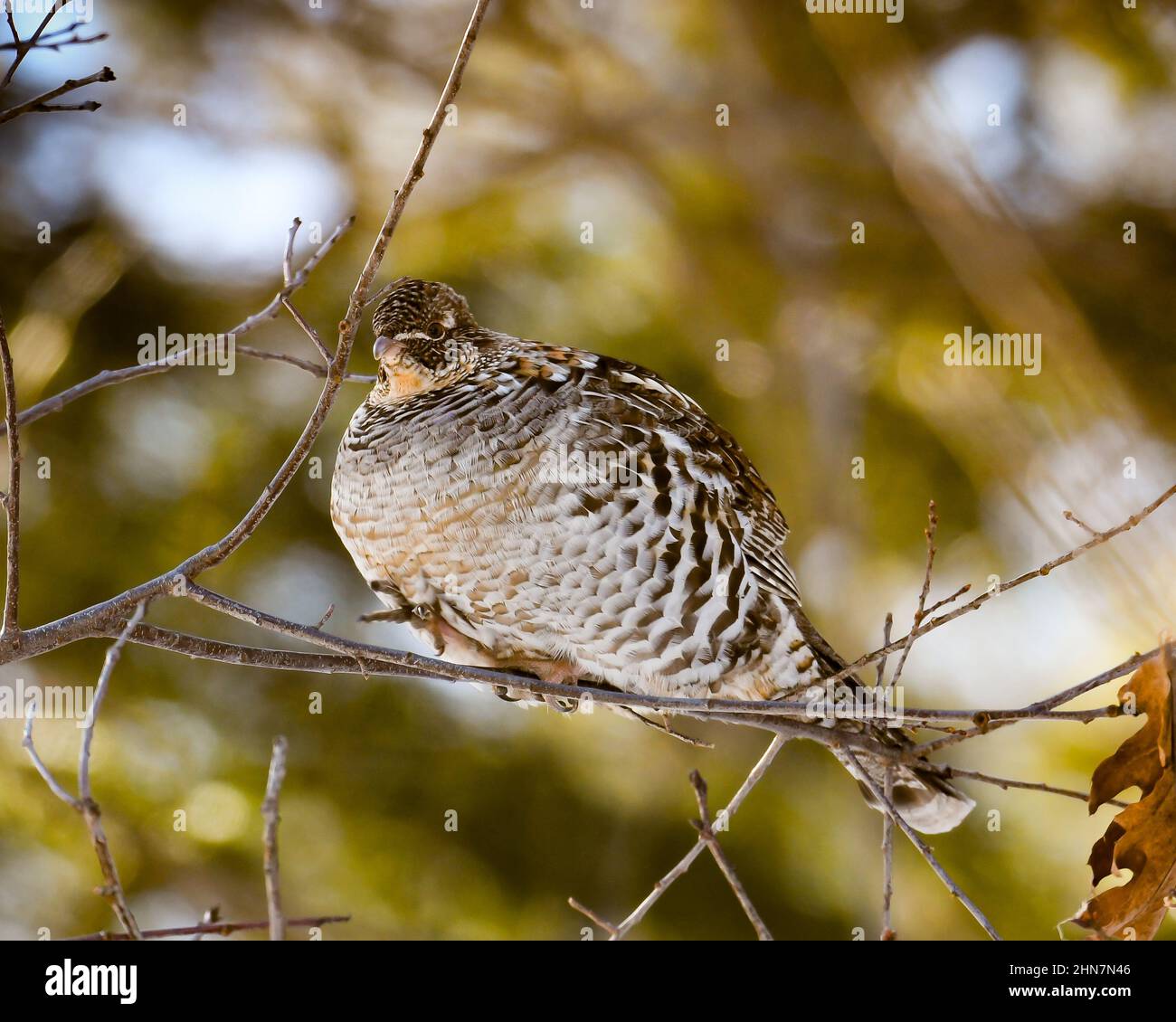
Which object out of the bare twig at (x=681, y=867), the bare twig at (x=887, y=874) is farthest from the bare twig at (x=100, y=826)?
the bare twig at (x=887, y=874)

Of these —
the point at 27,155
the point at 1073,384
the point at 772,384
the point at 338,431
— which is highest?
the point at 27,155

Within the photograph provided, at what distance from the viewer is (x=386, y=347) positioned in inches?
129

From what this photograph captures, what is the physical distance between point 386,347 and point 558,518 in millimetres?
724

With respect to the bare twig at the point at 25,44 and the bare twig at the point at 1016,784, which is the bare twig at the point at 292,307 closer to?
the bare twig at the point at 25,44

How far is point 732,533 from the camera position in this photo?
11.1 ft

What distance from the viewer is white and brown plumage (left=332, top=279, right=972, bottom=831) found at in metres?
3.12

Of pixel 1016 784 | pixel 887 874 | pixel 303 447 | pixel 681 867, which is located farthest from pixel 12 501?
pixel 1016 784

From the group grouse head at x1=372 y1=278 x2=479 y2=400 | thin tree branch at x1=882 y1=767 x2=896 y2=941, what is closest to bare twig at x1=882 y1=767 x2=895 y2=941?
thin tree branch at x1=882 y1=767 x2=896 y2=941

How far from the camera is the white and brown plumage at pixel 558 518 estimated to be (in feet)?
10.2

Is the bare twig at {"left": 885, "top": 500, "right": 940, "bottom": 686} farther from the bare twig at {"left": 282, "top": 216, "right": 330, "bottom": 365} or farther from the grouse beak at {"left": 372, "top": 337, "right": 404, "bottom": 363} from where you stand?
the grouse beak at {"left": 372, "top": 337, "right": 404, "bottom": 363}

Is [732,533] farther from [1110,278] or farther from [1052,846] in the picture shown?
[1052,846]
